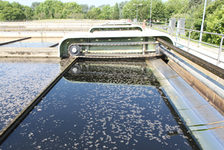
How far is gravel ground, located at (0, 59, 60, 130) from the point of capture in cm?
475

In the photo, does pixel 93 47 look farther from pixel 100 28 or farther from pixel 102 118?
pixel 102 118

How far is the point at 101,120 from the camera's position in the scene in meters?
4.26

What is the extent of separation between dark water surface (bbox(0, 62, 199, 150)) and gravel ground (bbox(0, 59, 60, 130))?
443 mm

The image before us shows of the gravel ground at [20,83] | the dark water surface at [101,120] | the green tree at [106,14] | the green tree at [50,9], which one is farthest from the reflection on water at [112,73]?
the green tree at [106,14]

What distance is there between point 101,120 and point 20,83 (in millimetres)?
3717

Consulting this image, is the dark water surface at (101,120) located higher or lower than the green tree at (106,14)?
lower

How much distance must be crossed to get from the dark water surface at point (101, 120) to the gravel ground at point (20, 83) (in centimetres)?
44

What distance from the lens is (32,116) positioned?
14.6 ft

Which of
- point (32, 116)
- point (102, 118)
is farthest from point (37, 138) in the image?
point (102, 118)

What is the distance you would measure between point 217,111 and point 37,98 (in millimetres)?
4444

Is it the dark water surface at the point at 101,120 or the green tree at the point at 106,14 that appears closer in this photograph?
the dark water surface at the point at 101,120

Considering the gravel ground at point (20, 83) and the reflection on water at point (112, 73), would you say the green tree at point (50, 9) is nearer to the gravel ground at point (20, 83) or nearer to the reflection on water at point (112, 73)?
the gravel ground at point (20, 83)

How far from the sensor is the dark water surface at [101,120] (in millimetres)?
3512

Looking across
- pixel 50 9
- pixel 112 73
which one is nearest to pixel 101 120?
pixel 112 73
